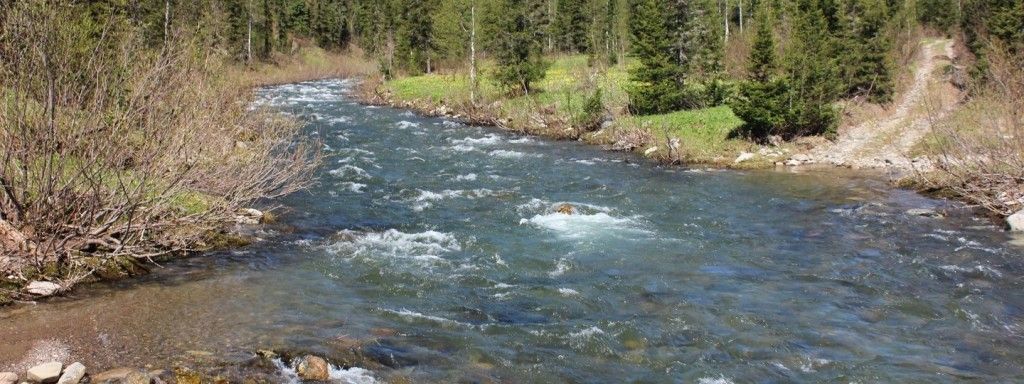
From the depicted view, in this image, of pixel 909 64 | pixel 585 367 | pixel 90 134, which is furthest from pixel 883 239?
pixel 909 64

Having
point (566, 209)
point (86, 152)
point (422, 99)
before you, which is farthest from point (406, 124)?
point (86, 152)

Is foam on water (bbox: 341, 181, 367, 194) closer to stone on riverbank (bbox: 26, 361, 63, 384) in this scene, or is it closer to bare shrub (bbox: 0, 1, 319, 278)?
bare shrub (bbox: 0, 1, 319, 278)

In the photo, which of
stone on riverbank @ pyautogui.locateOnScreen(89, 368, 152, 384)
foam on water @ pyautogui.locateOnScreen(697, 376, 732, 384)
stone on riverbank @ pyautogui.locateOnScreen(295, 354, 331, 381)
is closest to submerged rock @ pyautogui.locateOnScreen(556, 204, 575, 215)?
foam on water @ pyautogui.locateOnScreen(697, 376, 732, 384)

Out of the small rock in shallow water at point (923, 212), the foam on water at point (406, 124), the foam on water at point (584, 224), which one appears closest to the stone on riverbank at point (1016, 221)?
the small rock in shallow water at point (923, 212)

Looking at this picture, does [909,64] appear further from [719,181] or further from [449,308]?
[449,308]

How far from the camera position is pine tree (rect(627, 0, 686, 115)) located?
34656 mm

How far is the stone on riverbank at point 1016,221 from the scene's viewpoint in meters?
16.4

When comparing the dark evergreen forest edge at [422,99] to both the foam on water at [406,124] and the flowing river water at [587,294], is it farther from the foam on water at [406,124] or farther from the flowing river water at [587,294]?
the foam on water at [406,124]

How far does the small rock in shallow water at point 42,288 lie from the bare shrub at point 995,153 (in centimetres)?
1993

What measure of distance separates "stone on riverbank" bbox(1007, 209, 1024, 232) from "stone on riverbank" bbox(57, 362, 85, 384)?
18.3 metres

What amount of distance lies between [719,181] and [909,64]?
32570 mm

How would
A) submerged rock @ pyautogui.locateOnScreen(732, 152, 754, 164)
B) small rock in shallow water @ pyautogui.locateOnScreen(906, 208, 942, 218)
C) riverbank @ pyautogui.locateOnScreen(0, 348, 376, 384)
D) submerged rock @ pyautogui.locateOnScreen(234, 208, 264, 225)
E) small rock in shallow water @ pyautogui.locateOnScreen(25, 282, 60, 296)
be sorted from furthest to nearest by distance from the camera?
submerged rock @ pyautogui.locateOnScreen(732, 152, 754, 164)
small rock in shallow water @ pyautogui.locateOnScreen(906, 208, 942, 218)
submerged rock @ pyautogui.locateOnScreen(234, 208, 264, 225)
small rock in shallow water @ pyautogui.locateOnScreen(25, 282, 60, 296)
riverbank @ pyautogui.locateOnScreen(0, 348, 376, 384)

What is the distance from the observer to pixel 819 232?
17.2 metres

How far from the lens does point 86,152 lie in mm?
11219
